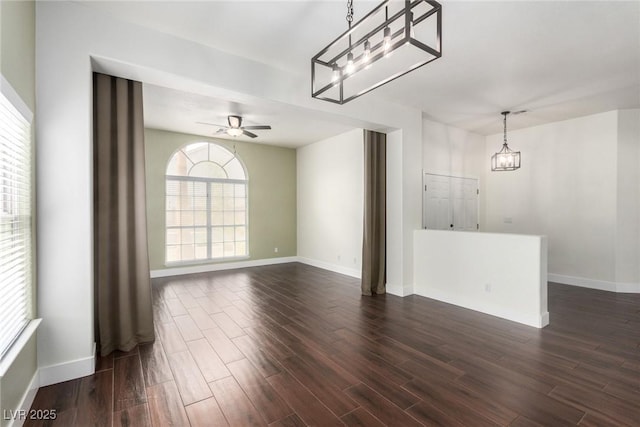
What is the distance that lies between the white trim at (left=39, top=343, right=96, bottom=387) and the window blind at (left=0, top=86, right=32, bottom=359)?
49cm

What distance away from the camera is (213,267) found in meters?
6.43

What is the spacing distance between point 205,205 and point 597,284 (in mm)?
7660

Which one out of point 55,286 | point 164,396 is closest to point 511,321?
point 164,396

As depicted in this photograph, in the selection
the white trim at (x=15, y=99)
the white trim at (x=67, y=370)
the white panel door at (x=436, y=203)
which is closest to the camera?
the white trim at (x=15, y=99)

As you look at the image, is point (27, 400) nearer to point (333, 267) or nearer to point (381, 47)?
point (381, 47)

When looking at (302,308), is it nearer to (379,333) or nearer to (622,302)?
(379,333)

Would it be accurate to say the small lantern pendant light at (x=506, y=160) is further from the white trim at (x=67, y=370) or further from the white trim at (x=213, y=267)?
the white trim at (x=67, y=370)

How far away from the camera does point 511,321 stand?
11.7ft

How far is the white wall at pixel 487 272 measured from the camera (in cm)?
341

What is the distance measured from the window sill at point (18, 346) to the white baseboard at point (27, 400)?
0.37 m

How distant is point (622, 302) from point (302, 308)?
15.5 ft

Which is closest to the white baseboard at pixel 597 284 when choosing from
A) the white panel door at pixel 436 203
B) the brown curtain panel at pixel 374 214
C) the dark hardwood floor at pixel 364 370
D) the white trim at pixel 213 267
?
the dark hardwood floor at pixel 364 370

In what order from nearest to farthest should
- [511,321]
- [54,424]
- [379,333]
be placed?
[54,424]
[379,333]
[511,321]

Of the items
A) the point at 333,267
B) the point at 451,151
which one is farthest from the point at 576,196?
the point at 333,267
